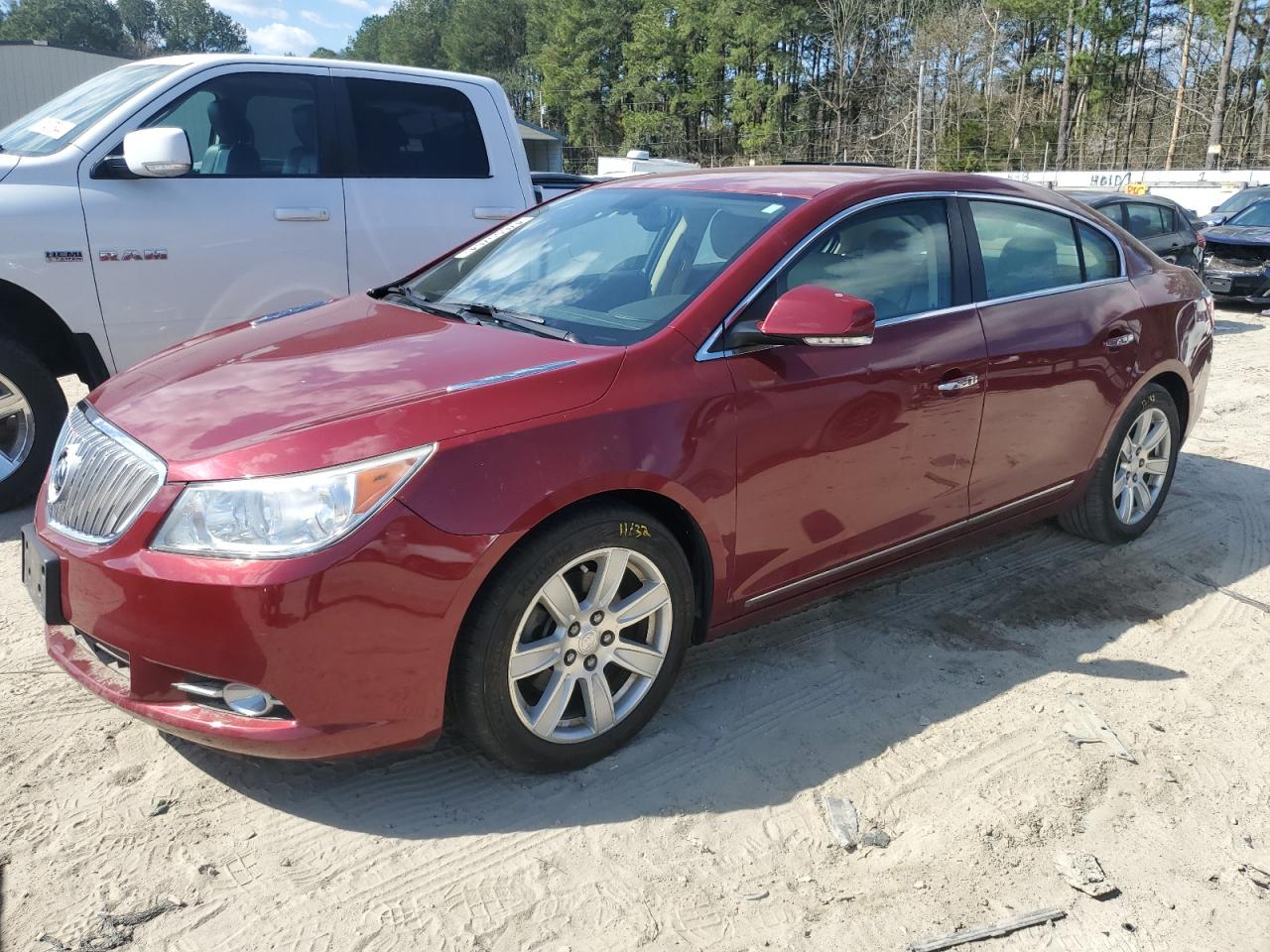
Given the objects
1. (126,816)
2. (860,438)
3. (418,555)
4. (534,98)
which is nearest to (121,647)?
(126,816)

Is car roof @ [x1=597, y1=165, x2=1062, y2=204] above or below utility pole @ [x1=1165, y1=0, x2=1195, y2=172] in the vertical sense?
below

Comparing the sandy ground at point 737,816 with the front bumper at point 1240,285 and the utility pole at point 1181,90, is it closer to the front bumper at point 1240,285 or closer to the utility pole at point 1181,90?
the front bumper at point 1240,285

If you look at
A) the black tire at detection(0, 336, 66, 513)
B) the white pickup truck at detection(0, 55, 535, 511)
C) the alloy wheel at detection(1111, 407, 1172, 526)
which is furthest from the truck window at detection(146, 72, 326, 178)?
the alloy wheel at detection(1111, 407, 1172, 526)

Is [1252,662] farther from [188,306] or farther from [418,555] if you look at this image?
[188,306]

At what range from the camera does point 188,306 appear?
5.00 m

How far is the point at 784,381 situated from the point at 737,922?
1562 mm

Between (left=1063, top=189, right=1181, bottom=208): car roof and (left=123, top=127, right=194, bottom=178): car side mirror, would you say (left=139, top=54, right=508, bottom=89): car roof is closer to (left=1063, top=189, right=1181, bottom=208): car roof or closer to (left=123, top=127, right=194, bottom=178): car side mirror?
(left=123, top=127, right=194, bottom=178): car side mirror

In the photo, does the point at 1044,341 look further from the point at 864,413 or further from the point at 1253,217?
the point at 1253,217

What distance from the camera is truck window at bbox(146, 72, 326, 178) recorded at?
16.5ft

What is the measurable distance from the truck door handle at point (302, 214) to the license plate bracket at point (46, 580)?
2774 millimetres

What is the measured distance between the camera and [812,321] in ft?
9.72

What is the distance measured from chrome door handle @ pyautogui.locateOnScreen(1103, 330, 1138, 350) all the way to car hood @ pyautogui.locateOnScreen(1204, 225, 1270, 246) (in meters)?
11.1

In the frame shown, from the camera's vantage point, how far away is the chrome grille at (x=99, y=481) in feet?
8.27

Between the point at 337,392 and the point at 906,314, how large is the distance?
1.99 meters
